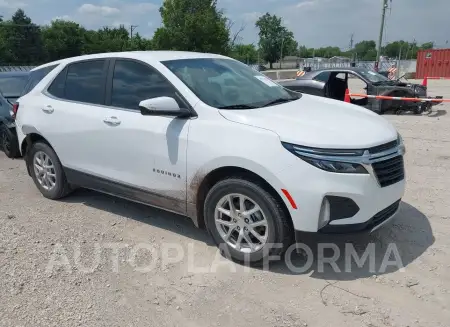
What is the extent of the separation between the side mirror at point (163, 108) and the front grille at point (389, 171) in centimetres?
161

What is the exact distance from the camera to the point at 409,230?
419cm

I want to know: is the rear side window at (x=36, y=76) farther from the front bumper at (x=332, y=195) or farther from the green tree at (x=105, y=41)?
the green tree at (x=105, y=41)

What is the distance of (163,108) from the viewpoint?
11.7ft

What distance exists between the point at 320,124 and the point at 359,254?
4.14ft

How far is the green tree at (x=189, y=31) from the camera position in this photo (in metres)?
47.3

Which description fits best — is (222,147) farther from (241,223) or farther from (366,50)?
(366,50)

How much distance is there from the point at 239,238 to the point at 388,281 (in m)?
1.22

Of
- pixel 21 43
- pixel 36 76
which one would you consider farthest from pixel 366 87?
pixel 21 43

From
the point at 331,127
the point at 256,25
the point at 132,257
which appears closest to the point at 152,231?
the point at 132,257

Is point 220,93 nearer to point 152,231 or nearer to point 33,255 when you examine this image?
point 152,231

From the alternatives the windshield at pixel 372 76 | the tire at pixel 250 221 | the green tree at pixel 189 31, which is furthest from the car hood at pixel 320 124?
the green tree at pixel 189 31

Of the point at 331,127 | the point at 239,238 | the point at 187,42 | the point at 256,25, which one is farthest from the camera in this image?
the point at 256,25
